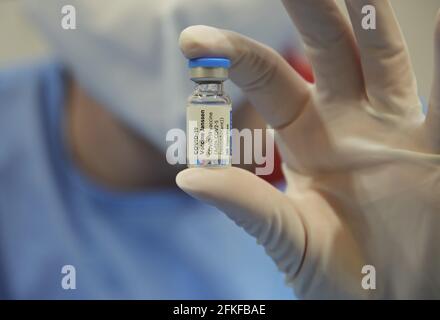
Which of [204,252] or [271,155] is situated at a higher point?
[271,155]

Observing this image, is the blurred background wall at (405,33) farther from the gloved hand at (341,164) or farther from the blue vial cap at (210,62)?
the blue vial cap at (210,62)

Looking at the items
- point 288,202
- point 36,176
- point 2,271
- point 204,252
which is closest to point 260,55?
point 288,202

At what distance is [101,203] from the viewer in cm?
102

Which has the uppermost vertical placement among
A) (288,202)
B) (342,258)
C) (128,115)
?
(128,115)

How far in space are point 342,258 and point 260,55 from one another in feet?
1.26

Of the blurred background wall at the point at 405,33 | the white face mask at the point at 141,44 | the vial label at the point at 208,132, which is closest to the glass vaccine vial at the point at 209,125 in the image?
the vial label at the point at 208,132

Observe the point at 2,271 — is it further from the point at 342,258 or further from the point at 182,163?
the point at 342,258

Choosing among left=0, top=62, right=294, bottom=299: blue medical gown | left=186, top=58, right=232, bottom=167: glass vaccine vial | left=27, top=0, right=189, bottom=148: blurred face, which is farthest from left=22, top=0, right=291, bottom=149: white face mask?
left=186, top=58, right=232, bottom=167: glass vaccine vial

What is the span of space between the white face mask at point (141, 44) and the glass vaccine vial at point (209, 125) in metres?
0.28

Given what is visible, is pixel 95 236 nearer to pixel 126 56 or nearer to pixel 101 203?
pixel 101 203

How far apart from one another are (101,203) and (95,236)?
0.08m

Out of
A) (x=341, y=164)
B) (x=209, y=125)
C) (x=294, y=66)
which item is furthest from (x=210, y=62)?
(x=294, y=66)
